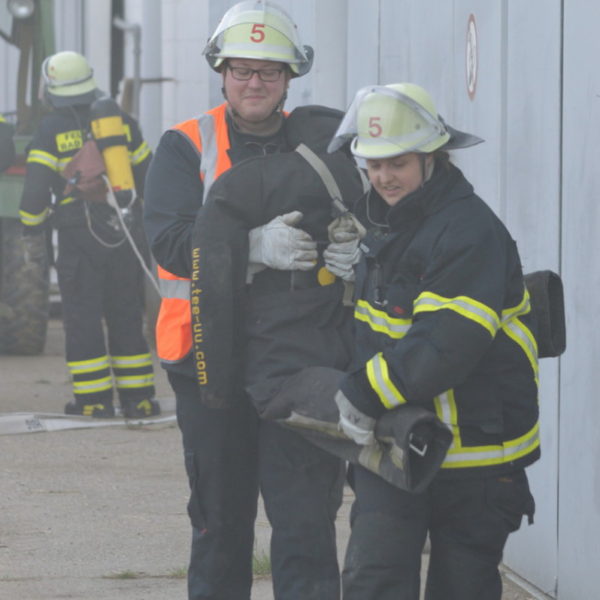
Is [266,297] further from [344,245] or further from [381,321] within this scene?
[381,321]

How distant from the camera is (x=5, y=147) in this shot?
33.6ft

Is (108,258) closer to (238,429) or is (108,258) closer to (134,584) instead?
(134,584)

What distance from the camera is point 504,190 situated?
5402 millimetres

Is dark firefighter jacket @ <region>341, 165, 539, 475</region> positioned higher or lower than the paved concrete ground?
higher

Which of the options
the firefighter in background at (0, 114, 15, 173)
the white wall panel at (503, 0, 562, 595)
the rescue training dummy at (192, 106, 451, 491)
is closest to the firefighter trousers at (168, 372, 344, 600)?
the rescue training dummy at (192, 106, 451, 491)

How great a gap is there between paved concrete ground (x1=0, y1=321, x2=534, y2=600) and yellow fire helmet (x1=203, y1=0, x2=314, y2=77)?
6.09 ft

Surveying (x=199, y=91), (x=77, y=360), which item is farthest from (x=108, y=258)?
(x=199, y=91)

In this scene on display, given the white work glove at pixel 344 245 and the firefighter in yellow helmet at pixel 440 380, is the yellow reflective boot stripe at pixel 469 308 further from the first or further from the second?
the white work glove at pixel 344 245

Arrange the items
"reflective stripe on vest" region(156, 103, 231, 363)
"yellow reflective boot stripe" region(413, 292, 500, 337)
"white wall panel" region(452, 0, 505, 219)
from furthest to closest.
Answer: "white wall panel" region(452, 0, 505, 219)
"reflective stripe on vest" region(156, 103, 231, 363)
"yellow reflective boot stripe" region(413, 292, 500, 337)

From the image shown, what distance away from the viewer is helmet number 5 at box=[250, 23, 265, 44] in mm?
4184

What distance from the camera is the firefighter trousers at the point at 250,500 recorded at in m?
4.12

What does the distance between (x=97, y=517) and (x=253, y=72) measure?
2789 millimetres

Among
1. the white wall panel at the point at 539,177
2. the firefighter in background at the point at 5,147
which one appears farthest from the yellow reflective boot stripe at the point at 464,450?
the firefighter in background at the point at 5,147

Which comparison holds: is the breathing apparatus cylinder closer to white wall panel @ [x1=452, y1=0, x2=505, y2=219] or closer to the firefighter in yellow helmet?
white wall panel @ [x1=452, y1=0, x2=505, y2=219]
